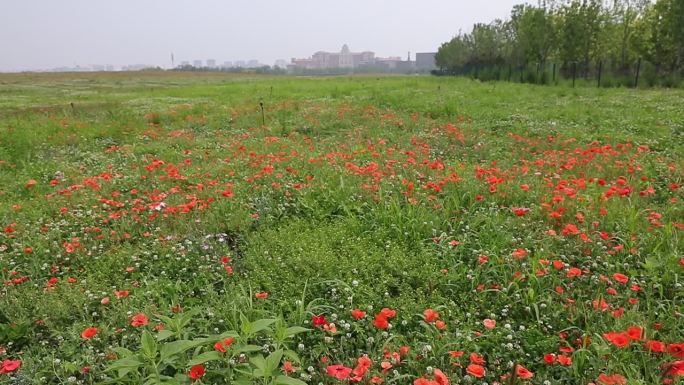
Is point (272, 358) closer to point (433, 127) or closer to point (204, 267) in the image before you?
point (204, 267)

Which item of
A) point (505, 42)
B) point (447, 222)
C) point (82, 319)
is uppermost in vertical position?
point (505, 42)

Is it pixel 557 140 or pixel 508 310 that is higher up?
pixel 557 140

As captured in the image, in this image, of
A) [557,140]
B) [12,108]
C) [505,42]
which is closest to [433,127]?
[557,140]

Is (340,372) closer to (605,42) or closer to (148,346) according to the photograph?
(148,346)

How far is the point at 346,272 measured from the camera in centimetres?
427

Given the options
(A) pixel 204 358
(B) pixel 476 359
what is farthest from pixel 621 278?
(A) pixel 204 358

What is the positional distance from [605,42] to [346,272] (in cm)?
4271

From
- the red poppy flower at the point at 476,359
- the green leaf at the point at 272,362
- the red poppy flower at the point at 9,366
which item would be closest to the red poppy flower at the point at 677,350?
the red poppy flower at the point at 476,359

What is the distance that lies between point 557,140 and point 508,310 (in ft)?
26.2

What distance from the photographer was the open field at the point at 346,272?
3070 millimetres

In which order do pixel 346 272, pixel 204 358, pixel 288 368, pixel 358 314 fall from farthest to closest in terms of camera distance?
pixel 346 272 → pixel 358 314 → pixel 288 368 → pixel 204 358

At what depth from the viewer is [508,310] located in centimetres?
377

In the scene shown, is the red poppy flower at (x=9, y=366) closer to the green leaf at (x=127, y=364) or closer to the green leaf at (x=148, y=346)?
the green leaf at (x=127, y=364)

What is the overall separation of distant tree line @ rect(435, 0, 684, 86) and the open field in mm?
31157
